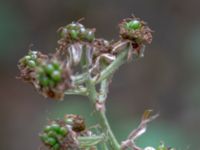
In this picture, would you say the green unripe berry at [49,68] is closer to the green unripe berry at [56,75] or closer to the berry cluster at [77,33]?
the green unripe berry at [56,75]

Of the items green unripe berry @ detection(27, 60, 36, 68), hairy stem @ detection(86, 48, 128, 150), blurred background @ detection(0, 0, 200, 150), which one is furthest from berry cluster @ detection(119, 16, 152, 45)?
blurred background @ detection(0, 0, 200, 150)

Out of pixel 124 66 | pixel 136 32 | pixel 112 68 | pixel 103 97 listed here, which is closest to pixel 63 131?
pixel 103 97

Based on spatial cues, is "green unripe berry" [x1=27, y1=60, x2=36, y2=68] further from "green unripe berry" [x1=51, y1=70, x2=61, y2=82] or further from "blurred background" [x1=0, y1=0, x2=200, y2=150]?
"blurred background" [x1=0, y1=0, x2=200, y2=150]

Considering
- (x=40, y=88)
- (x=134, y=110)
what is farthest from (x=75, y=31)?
(x=134, y=110)

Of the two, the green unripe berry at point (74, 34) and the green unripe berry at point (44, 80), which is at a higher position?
the green unripe berry at point (74, 34)

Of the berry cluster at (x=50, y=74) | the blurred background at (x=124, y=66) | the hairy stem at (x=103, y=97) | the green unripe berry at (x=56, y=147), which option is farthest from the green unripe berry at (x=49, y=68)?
the blurred background at (x=124, y=66)

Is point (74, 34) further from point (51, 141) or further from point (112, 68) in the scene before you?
point (51, 141)
